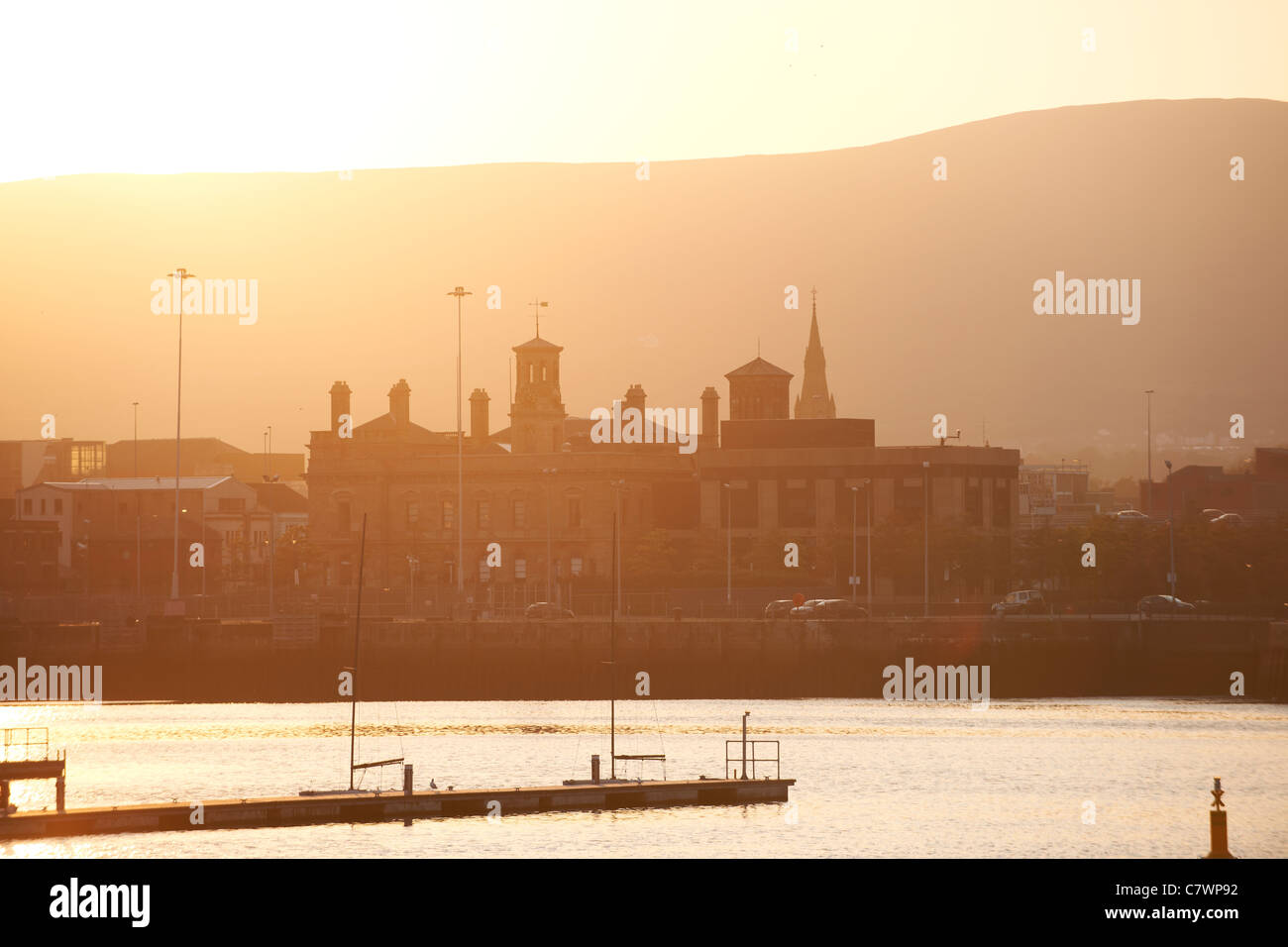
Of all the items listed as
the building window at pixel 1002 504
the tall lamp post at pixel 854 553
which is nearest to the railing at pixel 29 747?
the tall lamp post at pixel 854 553

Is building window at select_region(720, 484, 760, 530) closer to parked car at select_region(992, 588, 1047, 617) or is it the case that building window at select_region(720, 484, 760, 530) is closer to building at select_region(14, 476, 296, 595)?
parked car at select_region(992, 588, 1047, 617)

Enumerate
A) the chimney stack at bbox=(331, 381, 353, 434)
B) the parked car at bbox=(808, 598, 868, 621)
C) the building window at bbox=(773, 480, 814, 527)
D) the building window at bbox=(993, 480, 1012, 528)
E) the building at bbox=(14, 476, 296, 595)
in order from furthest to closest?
1. the chimney stack at bbox=(331, 381, 353, 434)
2. the building at bbox=(14, 476, 296, 595)
3. the building window at bbox=(993, 480, 1012, 528)
4. the building window at bbox=(773, 480, 814, 527)
5. the parked car at bbox=(808, 598, 868, 621)

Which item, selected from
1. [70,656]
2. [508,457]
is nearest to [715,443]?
[508,457]

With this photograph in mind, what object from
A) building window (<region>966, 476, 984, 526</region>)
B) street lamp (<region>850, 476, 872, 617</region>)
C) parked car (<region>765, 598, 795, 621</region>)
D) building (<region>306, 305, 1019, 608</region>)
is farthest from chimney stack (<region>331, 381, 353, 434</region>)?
parked car (<region>765, 598, 795, 621</region>)

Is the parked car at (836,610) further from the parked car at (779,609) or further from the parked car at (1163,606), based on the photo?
the parked car at (1163,606)

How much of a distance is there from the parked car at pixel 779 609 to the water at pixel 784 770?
1102 cm

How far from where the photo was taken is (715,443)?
188625 millimetres

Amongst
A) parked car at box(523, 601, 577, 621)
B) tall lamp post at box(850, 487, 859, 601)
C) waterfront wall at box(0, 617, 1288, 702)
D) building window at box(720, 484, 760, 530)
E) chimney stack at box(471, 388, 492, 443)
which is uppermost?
chimney stack at box(471, 388, 492, 443)

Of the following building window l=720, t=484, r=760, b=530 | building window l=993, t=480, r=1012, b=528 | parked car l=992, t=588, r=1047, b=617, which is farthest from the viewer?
building window l=993, t=480, r=1012, b=528

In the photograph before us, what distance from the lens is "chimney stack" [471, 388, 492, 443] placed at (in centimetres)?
17400

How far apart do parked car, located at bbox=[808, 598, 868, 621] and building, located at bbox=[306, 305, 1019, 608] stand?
1119 inches

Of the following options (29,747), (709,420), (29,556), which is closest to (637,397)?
(709,420)
